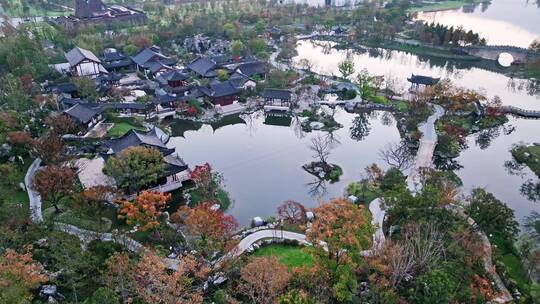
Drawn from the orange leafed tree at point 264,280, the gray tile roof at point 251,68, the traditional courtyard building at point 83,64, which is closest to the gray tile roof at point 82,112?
the traditional courtyard building at point 83,64

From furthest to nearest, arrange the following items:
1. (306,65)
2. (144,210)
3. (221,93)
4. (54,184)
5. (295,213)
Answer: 1. (306,65)
2. (221,93)
3. (295,213)
4. (54,184)
5. (144,210)

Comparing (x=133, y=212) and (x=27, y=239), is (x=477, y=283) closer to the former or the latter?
(x=133, y=212)

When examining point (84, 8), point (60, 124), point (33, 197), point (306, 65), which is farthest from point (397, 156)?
point (84, 8)

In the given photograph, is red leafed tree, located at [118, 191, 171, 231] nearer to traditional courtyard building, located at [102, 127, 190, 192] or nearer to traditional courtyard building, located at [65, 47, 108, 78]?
traditional courtyard building, located at [102, 127, 190, 192]

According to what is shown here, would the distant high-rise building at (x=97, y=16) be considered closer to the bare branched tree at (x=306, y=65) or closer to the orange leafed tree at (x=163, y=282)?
the bare branched tree at (x=306, y=65)

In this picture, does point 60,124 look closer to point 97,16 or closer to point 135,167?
point 135,167

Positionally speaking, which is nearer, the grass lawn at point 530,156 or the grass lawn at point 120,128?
the grass lawn at point 530,156

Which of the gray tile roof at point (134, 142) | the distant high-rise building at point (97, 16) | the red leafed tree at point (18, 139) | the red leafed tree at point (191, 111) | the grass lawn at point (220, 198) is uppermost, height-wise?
the distant high-rise building at point (97, 16)
